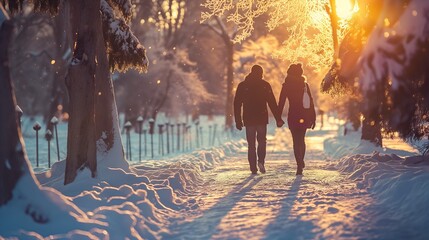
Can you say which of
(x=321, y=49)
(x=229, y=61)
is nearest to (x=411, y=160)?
(x=321, y=49)

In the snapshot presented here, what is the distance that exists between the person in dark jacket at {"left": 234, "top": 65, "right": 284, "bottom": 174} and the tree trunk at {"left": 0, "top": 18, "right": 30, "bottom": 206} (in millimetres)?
6104

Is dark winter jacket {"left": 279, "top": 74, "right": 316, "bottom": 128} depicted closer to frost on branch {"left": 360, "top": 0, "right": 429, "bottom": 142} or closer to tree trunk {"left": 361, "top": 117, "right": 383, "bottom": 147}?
frost on branch {"left": 360, "top": 0, "right": 429, "bottom": 142}

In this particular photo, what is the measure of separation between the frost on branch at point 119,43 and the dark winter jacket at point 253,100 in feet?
8.34

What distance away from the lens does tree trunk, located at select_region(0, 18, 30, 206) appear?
5.51 m

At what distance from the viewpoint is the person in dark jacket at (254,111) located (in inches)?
437

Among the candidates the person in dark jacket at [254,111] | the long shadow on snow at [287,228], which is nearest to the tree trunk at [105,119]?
the person in dark jacket at [254,111]

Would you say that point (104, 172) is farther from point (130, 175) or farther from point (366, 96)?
point (366, 96)

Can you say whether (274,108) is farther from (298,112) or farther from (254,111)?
(298,112)

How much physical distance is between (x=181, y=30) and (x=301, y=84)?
30966 millimetres

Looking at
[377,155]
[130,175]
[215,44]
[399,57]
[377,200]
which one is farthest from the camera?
[215,44]

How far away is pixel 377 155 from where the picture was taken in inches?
468

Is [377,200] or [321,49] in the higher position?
[321,49]

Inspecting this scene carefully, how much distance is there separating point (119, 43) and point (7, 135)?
21.1 ft

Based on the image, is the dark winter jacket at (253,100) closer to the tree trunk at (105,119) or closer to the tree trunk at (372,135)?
the tree trunk at (105,119)
